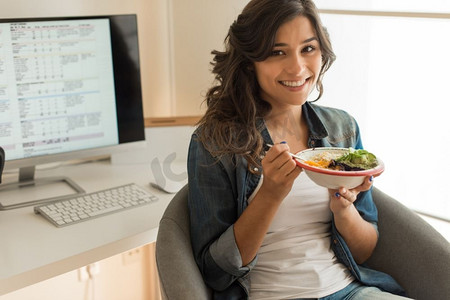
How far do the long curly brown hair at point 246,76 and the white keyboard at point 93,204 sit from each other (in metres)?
0.39

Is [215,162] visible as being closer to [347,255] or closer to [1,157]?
[347,255]

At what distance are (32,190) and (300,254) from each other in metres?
0.90

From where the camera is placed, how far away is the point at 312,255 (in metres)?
1.39

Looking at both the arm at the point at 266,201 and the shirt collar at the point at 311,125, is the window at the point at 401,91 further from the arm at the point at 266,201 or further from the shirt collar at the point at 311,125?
the arm at the point at 266,201

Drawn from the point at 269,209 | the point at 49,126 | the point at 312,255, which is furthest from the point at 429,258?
the point at 49,126

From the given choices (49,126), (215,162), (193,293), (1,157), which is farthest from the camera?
(49,126)

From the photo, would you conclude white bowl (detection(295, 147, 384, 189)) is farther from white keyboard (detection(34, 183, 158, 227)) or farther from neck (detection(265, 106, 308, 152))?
white keyboard (detection(34, 183, 158, 227))

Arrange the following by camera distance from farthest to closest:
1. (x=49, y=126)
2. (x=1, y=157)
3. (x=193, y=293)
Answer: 1. (x=49, y=126)
2. (x=1, y=157)
3. (x=193, y=293)

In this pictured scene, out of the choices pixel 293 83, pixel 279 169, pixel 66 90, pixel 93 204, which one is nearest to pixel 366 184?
pixel 279 169

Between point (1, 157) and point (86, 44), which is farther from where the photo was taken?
point (86, 44)

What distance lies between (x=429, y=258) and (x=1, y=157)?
45.6 inches

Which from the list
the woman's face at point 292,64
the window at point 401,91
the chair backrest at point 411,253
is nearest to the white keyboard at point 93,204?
the woman's face at point 292,64

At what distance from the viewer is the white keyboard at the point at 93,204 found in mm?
1598

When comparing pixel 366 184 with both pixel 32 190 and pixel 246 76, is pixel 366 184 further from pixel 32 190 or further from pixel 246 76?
pixel 32 190
